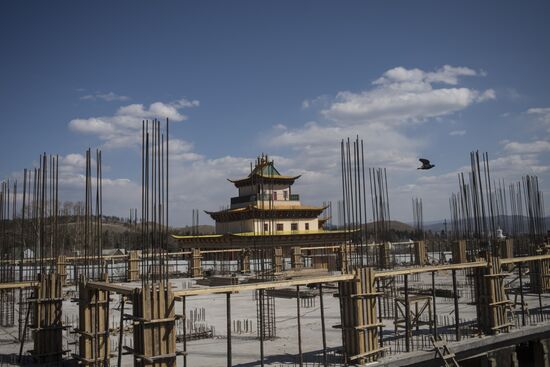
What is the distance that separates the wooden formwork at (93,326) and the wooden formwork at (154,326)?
3.02m

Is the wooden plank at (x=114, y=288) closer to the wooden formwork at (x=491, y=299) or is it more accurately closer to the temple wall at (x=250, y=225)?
the wooden formwork at (x=491, y=299)

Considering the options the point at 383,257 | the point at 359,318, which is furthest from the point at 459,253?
the point at 359,318

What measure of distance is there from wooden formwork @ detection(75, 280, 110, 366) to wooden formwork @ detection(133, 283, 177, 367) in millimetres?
3020

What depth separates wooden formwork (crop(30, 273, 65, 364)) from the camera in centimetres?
1336

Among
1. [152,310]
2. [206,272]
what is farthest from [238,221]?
[152,310]

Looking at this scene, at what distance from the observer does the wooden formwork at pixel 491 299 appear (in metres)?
16.2

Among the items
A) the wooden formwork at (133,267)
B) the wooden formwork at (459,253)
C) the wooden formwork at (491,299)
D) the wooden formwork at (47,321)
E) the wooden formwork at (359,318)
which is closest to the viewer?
the wooden formwork at (359,318)

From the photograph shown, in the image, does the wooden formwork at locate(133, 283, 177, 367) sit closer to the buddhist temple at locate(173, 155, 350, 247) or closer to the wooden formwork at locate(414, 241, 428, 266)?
the wooden formwork at locate(414, 241, 428, 266)

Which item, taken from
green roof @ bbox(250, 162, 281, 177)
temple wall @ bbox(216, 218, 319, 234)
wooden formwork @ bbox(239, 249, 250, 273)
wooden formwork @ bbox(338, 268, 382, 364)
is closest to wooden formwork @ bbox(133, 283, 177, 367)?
wooden formwork @ bbox(338, 268, 382, 364)

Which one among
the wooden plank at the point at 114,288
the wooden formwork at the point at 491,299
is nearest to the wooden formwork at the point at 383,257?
the wooden formwork at the point at 491,299

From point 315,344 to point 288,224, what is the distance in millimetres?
30677

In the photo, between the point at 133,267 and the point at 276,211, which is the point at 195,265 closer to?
the point at 133,267

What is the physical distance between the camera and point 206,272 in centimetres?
3238

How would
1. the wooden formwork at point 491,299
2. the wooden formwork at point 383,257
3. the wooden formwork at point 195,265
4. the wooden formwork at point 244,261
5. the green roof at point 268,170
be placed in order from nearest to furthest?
the wooden formwork at point 491,299, the green roof at point 268,170, the wooden formwork at point 383,257, the wooden formwork at point 195,265, the wooden formwork at point 244,261
